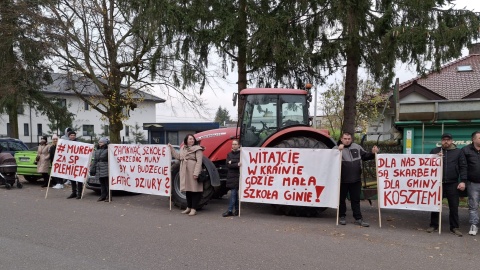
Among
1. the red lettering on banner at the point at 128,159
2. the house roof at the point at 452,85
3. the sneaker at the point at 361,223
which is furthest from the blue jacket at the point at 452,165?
the house roof at the point at 452,85

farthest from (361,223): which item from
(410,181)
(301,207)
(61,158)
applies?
(61,158)

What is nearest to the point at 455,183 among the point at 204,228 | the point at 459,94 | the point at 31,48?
the point at 204,228

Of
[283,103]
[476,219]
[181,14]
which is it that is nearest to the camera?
[476,219]

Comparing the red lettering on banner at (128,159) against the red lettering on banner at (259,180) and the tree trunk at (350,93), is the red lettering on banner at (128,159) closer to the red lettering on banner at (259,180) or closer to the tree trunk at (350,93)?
the red lettering on banner at (259,180)

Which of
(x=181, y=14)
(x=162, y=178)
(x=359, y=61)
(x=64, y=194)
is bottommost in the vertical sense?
(x=64, y=194)

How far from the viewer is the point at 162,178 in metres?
9.44

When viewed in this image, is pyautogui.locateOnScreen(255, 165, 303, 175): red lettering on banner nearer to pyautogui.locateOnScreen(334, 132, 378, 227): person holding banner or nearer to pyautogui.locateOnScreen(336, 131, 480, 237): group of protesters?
pyautogui.locateOnScreen(334, 132, 378, 227): person holding banner

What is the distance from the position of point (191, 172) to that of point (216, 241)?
234 centimetres

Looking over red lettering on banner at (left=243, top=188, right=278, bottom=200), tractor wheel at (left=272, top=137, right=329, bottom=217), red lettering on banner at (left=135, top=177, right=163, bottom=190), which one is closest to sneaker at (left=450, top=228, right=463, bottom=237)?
tractor wheel at (left=272, top=137, right=329, bottom=217)

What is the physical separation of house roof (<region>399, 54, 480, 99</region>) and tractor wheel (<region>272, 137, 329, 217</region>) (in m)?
12.5

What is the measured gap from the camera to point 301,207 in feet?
27.2

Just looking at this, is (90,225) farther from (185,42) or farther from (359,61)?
(359,61)

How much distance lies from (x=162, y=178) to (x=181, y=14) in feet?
17.3

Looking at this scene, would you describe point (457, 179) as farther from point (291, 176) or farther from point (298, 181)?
point (291, 176)
